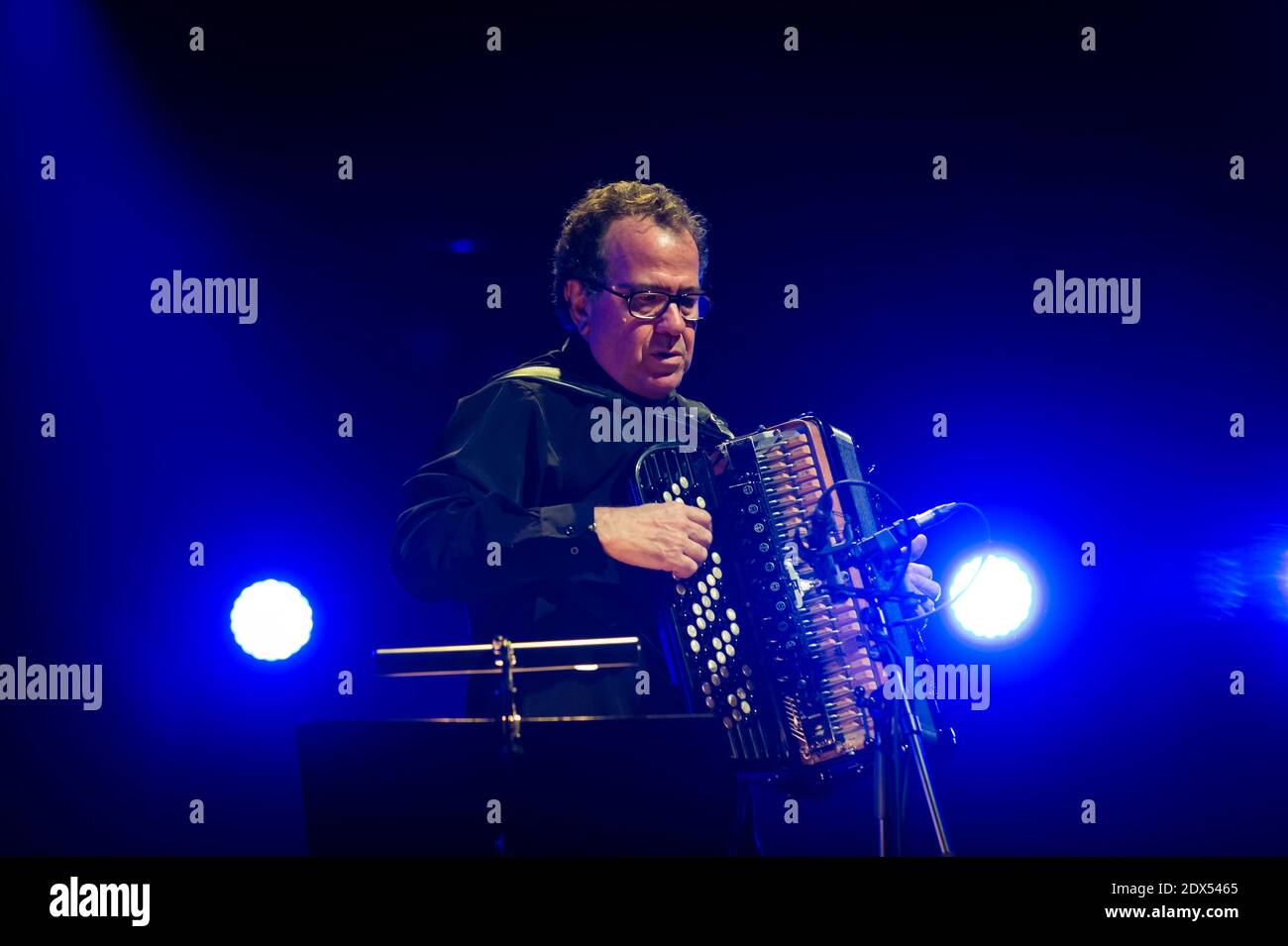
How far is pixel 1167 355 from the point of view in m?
4.40

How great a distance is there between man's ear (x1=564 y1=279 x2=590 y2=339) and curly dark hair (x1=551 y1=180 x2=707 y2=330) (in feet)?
0.06

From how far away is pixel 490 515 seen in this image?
368cm

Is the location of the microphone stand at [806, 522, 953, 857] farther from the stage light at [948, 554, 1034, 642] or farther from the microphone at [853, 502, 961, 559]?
the stage light at [948, 554, 1034, 642]

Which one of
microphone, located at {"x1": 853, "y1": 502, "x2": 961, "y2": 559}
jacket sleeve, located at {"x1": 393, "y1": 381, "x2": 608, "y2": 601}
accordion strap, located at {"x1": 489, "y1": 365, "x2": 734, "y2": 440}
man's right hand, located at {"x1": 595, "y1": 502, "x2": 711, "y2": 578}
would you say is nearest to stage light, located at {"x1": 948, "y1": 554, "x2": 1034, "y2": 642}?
microphone, located at {"x1": 853, "y1": 502, "x2": 961, "y2": 559}

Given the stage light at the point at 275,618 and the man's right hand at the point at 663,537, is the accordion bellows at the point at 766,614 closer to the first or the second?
the man's right hand at the point at 663,537

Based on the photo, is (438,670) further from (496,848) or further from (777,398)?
(777,398)

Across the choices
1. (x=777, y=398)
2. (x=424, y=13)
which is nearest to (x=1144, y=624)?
(x=777, y=398)

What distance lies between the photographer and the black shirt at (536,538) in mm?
3672

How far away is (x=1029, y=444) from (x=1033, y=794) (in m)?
1.03

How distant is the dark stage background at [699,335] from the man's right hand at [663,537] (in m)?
0.70

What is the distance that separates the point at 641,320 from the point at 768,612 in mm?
893

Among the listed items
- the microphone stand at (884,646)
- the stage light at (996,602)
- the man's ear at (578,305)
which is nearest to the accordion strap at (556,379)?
the man's ear at (578,305)

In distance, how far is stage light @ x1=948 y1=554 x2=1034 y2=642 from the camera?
4230 mm
